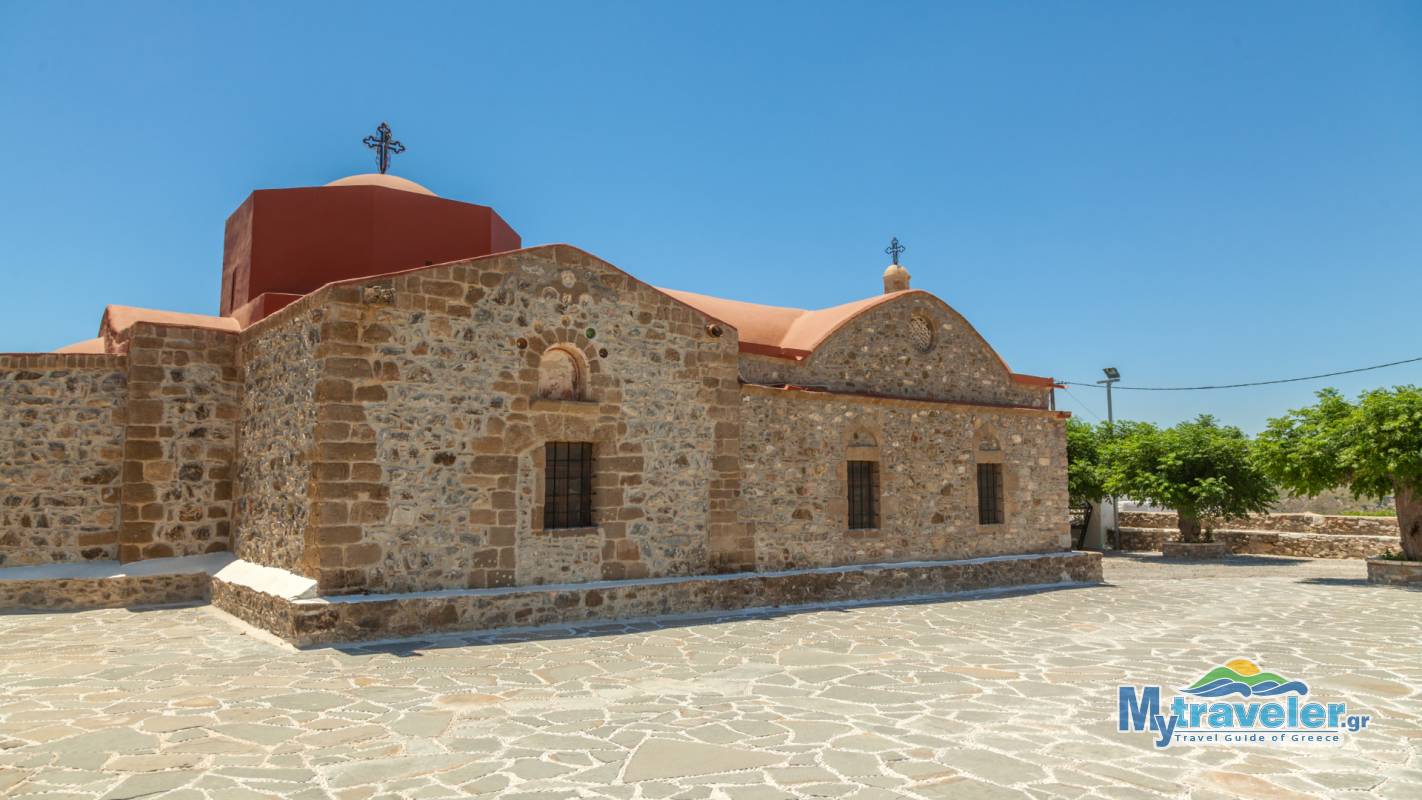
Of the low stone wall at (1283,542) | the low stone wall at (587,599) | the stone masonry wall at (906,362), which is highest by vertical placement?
the stone masonry wall at (906,362)

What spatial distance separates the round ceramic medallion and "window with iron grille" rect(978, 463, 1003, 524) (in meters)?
2.19

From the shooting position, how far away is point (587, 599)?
8.99 meters

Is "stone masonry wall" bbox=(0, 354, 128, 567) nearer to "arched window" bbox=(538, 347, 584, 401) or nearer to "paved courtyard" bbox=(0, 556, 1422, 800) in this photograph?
"paved courtyard" bbox=(0, 556, 1422, 800)

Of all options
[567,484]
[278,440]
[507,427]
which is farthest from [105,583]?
[567,484]

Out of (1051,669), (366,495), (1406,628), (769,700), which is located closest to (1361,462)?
(1406,628)

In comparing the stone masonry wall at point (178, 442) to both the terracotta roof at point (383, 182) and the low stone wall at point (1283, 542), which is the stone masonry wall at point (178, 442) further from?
the low stone wall at point (1283, 542)

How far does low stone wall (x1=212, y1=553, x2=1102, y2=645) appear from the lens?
25.0 feet

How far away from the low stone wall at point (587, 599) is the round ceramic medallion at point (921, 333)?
135 inches

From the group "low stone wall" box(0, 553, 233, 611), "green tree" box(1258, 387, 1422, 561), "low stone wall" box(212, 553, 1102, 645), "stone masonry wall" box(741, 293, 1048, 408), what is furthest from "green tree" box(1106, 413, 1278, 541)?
"low stone wall" box(0, 553, 233, 611)

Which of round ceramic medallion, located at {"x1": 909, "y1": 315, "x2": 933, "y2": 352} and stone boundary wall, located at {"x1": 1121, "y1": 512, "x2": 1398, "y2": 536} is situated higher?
round ceramic medallion, located at {"x1": 909, "y1": 315, "x2": 933, "y2": 352}

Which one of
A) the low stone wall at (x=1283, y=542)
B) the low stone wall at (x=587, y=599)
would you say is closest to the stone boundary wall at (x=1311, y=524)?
the low stone wall at (x=1283, y=542)

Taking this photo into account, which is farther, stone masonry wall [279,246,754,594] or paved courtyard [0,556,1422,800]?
stone masonry wall [279,246,754,594]

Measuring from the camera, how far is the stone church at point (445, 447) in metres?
8.28

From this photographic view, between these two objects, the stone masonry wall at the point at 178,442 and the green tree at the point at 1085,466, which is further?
the green tree at the point at 1085,466
